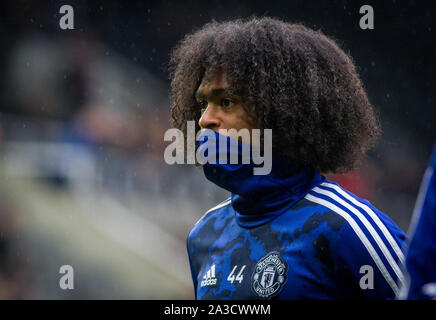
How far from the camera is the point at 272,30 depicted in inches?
103

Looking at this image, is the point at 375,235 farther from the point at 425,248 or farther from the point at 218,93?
the point at 425,248

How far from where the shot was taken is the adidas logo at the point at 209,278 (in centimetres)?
241

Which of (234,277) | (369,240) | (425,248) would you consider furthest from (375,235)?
(425,248)

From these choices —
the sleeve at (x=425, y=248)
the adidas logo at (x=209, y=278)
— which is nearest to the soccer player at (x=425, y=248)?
the sleeve at (x=425, y=248)

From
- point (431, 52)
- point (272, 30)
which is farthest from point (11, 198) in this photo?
point (431, 52)

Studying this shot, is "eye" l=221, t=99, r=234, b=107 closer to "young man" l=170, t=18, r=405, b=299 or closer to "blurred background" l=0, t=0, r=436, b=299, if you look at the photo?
"young man" l=170, t=18, r=405, b=299

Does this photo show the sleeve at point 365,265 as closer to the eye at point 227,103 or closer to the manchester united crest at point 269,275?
the manchester united crest at point 269,275

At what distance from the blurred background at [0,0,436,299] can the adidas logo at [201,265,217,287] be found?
4981 millimetres

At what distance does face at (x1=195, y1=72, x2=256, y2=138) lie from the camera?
8.02ft

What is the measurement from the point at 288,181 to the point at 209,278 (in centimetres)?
46

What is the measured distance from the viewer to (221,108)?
250 centimetres

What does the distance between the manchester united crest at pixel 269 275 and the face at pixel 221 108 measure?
502 mm
